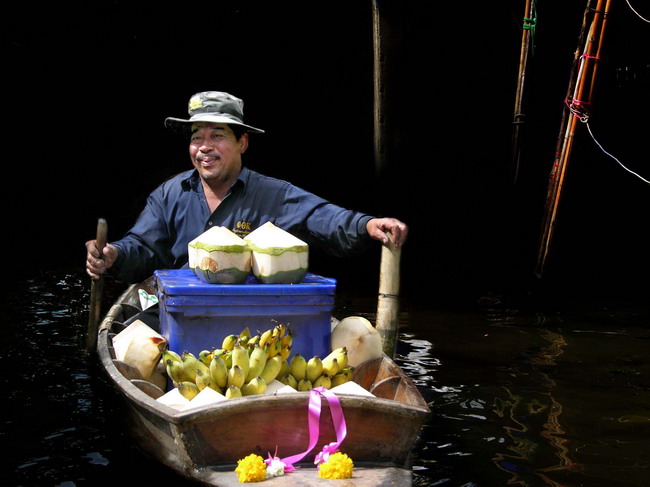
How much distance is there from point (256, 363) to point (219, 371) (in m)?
0.16

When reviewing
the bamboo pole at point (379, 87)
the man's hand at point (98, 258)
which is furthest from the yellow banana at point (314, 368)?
the bamboo pole at point (379, 87)

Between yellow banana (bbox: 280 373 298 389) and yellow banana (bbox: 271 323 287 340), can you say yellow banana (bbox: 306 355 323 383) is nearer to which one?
yellow banana (bbox: 280 373 298 389)

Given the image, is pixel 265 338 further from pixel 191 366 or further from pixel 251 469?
pixel 251 469

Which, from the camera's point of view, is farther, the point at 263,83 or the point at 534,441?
the point at 263,83

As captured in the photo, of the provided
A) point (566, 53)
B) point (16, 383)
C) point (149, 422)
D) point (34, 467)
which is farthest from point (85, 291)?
point (566, 53)

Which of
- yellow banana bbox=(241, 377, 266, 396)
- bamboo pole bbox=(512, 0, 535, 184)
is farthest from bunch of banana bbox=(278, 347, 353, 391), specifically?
bamboo pole bbox=(512, 0, 535, 184)

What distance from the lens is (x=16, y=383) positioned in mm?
5266

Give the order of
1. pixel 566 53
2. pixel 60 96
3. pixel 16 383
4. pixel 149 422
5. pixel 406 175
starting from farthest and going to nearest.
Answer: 1. pixel 60 96
2. pixel 566 53
3. pixel 406 175
4. pixel 16 383
5. pixel 149 422

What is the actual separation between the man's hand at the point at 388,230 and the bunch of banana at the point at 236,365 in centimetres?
78

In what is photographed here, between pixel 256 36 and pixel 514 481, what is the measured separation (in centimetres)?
827

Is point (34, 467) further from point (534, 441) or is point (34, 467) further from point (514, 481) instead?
point (534, 441)

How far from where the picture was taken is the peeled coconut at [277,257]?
373 cm

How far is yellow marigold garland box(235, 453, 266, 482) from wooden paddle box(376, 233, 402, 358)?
1527 mm

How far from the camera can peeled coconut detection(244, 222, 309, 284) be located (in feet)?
12.2
